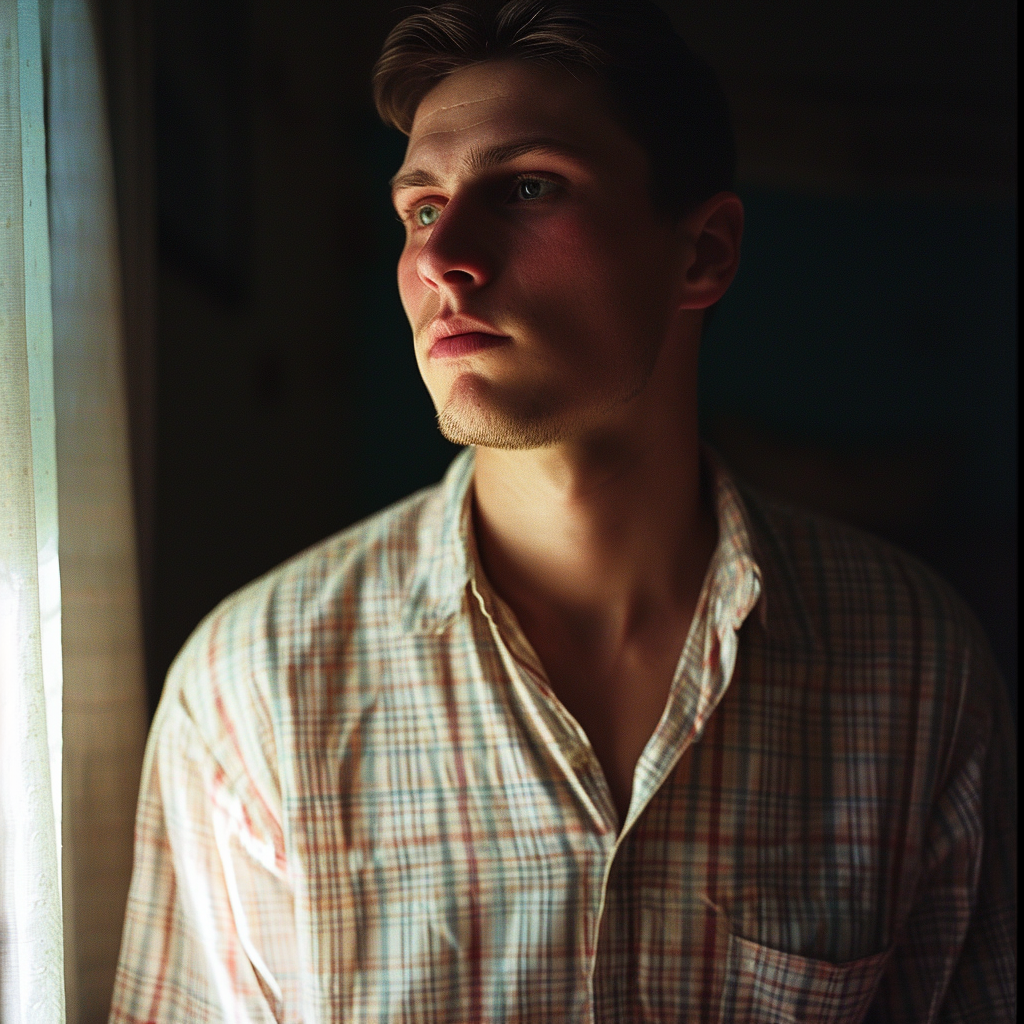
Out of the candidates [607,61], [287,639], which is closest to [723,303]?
[607,61]

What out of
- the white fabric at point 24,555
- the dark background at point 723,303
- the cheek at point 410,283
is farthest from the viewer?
the dark background at point 723,303

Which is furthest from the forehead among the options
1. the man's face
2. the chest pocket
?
the chest pocket

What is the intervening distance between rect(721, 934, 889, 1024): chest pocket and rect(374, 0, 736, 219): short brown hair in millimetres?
618

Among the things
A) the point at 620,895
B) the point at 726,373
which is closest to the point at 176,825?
the point at 620,895

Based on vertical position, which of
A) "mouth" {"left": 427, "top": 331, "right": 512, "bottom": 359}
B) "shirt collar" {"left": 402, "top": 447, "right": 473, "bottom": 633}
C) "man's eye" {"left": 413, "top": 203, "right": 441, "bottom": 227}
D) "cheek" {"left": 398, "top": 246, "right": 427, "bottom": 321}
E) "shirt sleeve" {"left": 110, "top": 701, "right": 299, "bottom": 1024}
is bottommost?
"shirt sleeve" {"left": 110, "top": 701, "right": 299, "bottom": 1024}

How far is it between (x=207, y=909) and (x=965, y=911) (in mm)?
670

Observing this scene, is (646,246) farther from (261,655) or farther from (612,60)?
(261,655)

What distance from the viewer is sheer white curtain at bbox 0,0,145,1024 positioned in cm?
57

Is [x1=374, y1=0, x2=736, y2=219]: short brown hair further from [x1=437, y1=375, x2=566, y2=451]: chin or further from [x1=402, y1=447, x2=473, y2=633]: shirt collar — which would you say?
[x1=402, y1=447, x2=473, y2=633]: shirt collar

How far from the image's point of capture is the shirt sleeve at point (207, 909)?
73 centimetres

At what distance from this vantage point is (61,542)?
0.65m

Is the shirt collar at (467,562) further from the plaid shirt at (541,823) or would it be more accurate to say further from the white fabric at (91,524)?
the white fabric at (91,524)

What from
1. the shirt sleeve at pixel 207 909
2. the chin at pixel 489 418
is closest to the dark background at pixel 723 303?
the shirt sleeve at pixel 207 909

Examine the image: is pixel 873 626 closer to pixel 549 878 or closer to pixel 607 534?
pixel 607 534
